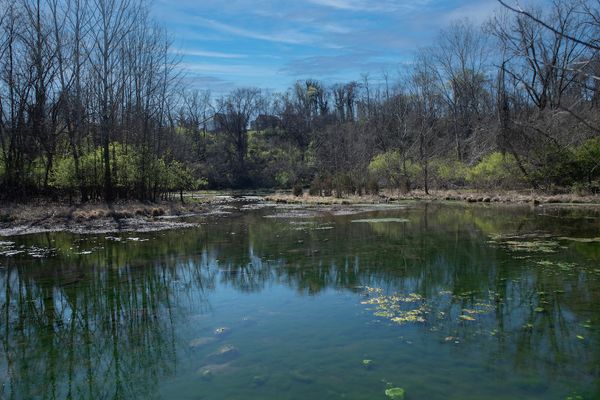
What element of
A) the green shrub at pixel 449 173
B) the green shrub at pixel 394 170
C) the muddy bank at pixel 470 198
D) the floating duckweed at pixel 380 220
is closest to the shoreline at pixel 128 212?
the muddy bank at pixel 470 198

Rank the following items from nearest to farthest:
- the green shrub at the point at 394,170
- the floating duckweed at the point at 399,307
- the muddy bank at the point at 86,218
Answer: the floating duckweed at the point at 399,307
the muddy bank at the point at 86,218
the green shrub at the point at 394,170

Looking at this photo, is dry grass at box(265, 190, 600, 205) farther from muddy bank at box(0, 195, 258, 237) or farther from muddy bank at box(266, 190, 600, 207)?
muddy bank at box(0, 195, 258, 237)

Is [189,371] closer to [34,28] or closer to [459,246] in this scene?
[459,246]

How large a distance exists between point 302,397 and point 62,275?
26.3ft

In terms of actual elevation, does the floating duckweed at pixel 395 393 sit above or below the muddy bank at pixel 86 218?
below

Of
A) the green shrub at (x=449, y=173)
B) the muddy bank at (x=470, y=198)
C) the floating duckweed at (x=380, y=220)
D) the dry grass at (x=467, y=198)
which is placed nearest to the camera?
the floating duckweed at (x=380, y=220)

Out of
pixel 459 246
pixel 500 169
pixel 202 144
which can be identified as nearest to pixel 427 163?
pixel 500 169

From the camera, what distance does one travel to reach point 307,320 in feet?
24.3

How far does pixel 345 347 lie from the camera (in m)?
6.12

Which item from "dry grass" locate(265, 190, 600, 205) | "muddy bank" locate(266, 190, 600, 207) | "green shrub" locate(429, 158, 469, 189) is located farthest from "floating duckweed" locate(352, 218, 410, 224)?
"green shrub" locate(429, 158, 469, 189)

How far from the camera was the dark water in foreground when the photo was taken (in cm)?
515

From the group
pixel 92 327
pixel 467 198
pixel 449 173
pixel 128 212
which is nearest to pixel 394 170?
pixel 449 173

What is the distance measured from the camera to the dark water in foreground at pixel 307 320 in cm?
515

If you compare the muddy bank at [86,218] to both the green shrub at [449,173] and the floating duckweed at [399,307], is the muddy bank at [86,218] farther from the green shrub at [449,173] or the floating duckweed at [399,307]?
the green shrub at [449,173]
